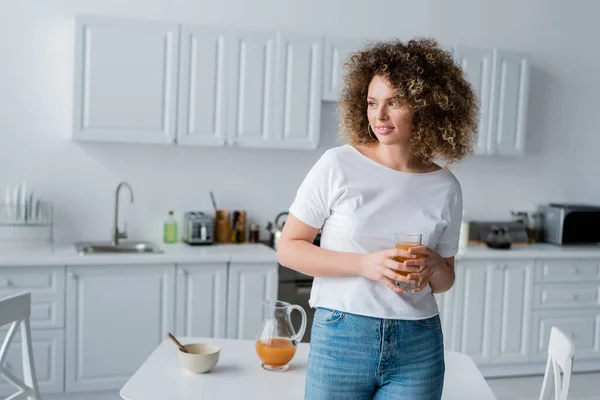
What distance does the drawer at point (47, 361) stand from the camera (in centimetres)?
345

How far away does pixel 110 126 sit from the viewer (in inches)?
145

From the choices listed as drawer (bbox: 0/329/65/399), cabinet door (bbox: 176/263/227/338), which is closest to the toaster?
cabinet door (bbox: 176/263/227/338)

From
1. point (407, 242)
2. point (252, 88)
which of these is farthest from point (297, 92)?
point (407, 242)

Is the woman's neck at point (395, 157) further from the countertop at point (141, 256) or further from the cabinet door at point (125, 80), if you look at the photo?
the cabinet door at point (125, 80)

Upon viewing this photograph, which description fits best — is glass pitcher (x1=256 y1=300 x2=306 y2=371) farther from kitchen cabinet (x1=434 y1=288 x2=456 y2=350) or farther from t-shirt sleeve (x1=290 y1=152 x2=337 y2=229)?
kitchen cabinet (x1=434 y1=288 x2=456 y2=350)

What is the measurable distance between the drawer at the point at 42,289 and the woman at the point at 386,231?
2.24 meters

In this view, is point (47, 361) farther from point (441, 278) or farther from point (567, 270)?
point (567, 270)

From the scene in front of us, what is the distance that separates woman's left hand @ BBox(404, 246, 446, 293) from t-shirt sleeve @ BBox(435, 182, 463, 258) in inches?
2.5

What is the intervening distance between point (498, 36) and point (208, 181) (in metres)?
2.20

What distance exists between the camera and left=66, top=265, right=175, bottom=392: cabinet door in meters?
3.49

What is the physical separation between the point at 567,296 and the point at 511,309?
40cm

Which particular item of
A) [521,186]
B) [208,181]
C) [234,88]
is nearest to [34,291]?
[208,181]

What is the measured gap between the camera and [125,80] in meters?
3.66

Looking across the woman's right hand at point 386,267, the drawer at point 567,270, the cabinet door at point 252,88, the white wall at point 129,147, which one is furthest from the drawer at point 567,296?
the woman's right hand at point 386,267
